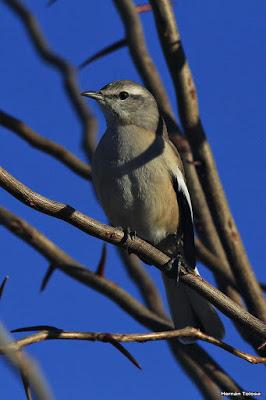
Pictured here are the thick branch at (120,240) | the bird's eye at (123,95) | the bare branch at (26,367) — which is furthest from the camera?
the bird's eye at (123,95)

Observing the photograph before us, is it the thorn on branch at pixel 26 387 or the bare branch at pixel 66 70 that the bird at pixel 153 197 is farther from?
the thorn on branch at pixel 26 387

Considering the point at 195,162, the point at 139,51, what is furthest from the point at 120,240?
the point at 139,51

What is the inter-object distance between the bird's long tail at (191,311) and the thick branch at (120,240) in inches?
62.7

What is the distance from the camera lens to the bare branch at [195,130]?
4754mm

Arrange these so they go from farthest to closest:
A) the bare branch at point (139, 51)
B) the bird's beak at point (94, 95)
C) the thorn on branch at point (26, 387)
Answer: the bird's beak at point (94, 95), the bare branch at point (139, 51), the thorn on branch at point (26, 387)

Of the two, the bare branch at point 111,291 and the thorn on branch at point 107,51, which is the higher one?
the thorn on branch at point 107,51

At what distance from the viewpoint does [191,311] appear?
206 inches

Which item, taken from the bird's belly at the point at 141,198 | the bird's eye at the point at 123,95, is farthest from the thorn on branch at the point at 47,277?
the bird's eye at the point at 123,95

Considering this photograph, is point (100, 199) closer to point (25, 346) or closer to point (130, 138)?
point (130, 138)

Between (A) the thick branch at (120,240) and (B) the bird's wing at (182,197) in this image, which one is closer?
(A) the thick branch at (120,240)

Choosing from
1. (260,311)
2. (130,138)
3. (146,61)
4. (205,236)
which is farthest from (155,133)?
(260,311)

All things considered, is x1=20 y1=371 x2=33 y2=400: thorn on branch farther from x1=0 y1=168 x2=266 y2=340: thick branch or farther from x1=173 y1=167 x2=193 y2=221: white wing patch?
Answer: x1=173 y1=167 x2=193 y2=221: white wing patch

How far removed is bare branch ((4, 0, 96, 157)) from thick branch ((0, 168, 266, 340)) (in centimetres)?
268

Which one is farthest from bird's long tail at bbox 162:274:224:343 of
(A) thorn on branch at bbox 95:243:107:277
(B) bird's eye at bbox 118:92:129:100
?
(B) bird's eye at bbox 118:92:129:100
